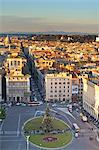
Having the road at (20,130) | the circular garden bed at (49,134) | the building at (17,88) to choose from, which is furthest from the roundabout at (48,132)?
the building at (17,88)

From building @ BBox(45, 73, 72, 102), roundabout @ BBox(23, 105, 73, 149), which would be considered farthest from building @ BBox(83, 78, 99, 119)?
building @ BBox(45, 73, 72, 102)

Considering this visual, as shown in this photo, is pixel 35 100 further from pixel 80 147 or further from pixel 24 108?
pixel 80 147

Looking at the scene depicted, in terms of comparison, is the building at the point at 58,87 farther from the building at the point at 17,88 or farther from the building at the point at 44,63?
the building at the point at 44,63

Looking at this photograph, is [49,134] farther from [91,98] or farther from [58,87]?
[58,87]

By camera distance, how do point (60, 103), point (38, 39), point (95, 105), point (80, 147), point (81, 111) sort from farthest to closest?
point (38, 39) → point (60, 103) → point (81, 111) → point (95, 105) → point (80, 147)

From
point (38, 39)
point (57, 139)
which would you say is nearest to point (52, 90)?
point (57, 139)

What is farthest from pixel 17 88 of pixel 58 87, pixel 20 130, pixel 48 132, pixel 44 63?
pixel 44 63
